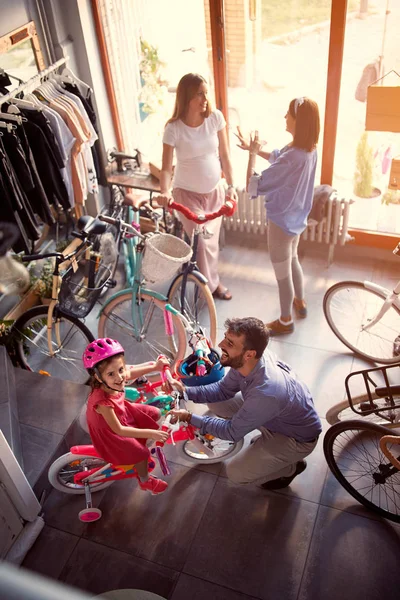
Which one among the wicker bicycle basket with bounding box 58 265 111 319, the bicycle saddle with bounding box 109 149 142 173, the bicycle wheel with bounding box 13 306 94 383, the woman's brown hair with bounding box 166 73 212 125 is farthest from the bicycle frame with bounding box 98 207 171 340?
the woman's brown hair with bounding box 166 73 212 125

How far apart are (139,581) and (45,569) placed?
1.53 ft

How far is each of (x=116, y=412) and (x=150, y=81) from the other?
303 cm

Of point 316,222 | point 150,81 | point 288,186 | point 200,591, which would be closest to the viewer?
point 200,591

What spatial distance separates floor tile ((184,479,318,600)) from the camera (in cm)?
256

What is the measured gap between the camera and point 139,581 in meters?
2.58

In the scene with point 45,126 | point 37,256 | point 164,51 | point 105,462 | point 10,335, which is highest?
point 164,51

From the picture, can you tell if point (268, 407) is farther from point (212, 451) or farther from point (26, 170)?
point (26, 170)

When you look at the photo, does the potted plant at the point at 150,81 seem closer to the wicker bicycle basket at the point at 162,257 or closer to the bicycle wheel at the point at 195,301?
the bicycle wheel at the point at 195,301

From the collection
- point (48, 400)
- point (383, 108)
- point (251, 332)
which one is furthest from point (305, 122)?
point (48, 400)

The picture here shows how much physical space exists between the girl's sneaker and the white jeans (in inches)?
13.8

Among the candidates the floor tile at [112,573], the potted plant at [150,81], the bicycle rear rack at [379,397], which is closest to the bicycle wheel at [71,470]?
the floor tile at [112,573]

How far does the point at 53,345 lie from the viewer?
3.64m

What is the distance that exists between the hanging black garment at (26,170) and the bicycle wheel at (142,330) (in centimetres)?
77

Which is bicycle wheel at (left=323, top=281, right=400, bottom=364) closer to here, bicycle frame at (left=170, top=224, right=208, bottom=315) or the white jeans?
bicycle frame at (left=170, top=224, right=208, bottom=315)
